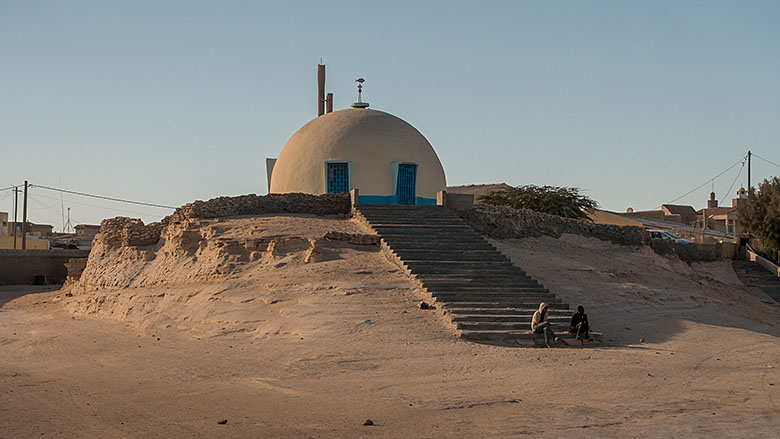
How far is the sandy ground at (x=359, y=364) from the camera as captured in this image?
25.8 feet

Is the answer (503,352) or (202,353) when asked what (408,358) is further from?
(202,353)

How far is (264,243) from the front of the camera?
16.6 meters

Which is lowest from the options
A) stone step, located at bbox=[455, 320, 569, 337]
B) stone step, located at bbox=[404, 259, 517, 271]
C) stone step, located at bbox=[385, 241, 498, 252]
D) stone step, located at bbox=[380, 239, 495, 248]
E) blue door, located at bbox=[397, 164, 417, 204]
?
stone step, located at bbox=[455, 320, 569, 337]

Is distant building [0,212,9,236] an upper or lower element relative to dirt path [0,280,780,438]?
upper

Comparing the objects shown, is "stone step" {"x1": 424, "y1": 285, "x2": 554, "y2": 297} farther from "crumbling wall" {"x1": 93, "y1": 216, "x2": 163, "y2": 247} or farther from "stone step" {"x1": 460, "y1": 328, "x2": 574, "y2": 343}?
"crumbling wall" {"x1": 93, "y1": 216, "x2": 163, "y2": 247}

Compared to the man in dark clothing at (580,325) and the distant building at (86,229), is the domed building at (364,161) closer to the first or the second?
the man in dark clothing at (580,325)

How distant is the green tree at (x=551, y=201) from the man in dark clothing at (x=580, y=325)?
18039 mm

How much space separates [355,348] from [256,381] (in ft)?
6.79

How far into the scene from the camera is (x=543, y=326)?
494 inches

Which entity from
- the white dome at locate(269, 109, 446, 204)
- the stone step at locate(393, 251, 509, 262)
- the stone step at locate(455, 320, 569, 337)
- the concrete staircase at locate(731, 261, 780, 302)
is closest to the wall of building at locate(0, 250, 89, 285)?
the white dome at locate(269, 109, 446, 204)

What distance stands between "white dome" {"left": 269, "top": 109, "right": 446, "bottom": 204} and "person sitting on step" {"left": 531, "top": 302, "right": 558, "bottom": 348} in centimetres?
1073

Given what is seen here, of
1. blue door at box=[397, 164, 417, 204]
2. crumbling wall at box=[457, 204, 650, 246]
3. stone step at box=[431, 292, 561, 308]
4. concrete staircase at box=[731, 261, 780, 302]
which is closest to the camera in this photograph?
stone step at box=[431, 292, 561, 308]

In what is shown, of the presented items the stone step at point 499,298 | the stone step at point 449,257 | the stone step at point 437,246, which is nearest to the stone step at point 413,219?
the stone step at point 437,246

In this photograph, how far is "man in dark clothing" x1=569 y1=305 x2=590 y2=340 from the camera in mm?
12695
